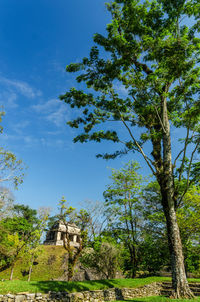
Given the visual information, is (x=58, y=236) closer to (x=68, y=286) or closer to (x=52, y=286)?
(x=68, y=286)

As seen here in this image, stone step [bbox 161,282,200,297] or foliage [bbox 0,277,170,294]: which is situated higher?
foliage [bbox 0,277,170,294]

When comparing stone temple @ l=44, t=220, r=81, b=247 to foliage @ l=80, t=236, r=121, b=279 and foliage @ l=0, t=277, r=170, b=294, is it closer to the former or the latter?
foliage @ l=80, t=236, r=121, b=279

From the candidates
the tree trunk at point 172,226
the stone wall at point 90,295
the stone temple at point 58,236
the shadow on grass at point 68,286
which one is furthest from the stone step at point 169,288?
the stone temple at point 58,236

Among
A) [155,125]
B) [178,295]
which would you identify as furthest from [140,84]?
[178,295]

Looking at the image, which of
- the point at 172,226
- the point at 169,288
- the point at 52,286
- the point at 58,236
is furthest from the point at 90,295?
the point at 58,236

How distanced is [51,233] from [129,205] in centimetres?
3026

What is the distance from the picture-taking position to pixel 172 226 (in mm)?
7918

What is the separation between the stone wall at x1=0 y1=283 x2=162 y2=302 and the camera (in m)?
8.46

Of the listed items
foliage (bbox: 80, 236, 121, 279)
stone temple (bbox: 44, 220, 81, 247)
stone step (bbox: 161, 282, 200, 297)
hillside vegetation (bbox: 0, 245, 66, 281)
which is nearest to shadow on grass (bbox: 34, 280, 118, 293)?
foliage (bbox: 80, 236, 121, 279)

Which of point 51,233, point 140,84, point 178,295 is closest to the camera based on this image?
point 178,295

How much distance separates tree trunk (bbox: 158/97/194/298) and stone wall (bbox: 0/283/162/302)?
18.1 ft

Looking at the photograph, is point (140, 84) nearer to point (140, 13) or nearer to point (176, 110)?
point (140, 13)

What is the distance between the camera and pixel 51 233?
1623 inches

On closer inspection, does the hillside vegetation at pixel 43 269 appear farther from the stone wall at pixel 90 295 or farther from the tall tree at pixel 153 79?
the tall tree at pixel 153 79
